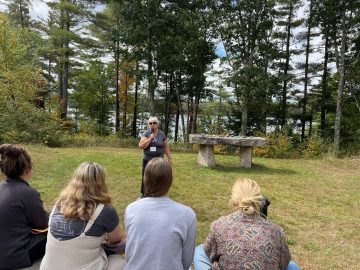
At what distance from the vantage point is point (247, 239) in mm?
2451

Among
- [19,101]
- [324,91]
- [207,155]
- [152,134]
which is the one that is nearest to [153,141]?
[152,134]

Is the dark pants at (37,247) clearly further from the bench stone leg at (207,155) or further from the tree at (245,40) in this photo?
the tree at (245,40)

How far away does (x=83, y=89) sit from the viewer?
98.9ft

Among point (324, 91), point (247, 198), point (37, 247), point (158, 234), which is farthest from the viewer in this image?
point (324, 91)

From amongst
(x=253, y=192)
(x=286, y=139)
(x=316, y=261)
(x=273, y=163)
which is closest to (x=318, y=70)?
(x=286, y=139)

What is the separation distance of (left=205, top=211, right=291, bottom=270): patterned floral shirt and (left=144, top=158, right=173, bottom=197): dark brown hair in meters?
0.54

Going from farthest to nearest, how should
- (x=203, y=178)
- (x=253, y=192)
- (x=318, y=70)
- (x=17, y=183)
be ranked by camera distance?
(x=318, y=70)
(x=203, y=178)
(x=17, y=183)
(x=253, y=192)

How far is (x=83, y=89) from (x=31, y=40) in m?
10.4

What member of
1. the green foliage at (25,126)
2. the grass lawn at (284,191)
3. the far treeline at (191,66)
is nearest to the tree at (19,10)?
the far treeline at (191,66)

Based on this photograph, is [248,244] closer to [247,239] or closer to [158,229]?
[247,239]

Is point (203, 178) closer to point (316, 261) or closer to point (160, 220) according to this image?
point (316, 261)

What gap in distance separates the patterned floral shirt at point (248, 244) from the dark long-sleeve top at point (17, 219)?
1487 mm

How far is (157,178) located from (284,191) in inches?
226

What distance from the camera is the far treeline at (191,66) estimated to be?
637 inches
